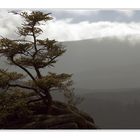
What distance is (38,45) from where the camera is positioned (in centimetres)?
421

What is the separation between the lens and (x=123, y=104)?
4113 millimetres

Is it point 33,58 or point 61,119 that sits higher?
point 33,58

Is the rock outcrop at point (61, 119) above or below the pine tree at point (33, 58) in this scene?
below

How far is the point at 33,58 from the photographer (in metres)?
4.20

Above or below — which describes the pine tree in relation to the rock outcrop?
above

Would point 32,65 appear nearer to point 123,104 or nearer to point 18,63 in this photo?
point 18,63

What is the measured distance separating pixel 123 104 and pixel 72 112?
1.59 feet

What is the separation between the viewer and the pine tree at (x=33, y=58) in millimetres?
4141

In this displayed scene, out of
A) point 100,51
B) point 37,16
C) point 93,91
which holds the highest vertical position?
point 37,16

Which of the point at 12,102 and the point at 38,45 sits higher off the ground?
the point at 38,45

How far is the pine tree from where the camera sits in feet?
13.6
